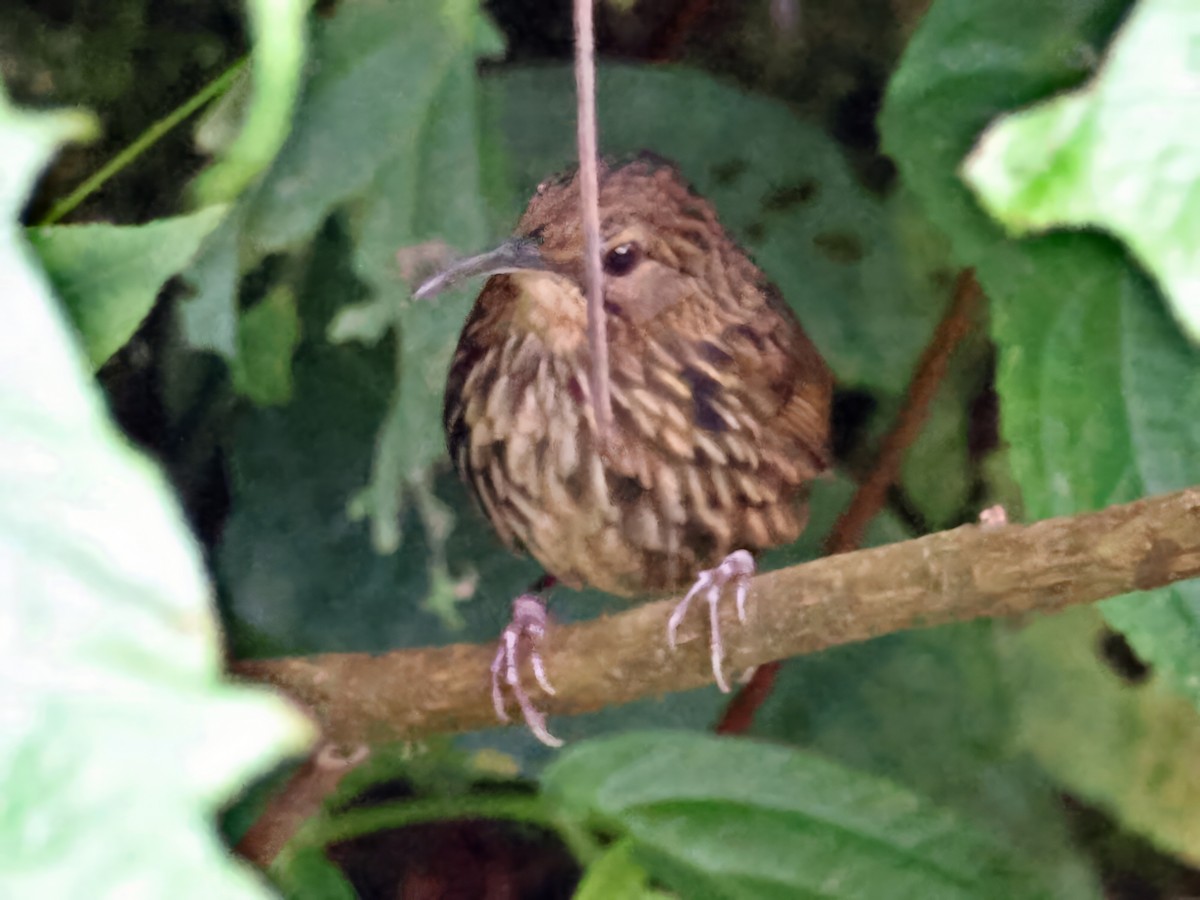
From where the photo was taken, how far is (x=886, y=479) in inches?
50.4

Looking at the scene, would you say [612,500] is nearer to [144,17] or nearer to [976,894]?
[976,894]

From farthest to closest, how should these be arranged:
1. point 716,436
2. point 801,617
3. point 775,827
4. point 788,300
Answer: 1. point 788,300
2. point 716,436
3. point 775,827
4. point 801,617

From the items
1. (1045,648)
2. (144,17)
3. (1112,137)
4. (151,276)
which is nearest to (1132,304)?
(1112,137)

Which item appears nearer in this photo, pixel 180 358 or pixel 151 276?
pixel 151 276

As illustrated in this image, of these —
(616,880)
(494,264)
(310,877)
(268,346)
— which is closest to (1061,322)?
(494,264)

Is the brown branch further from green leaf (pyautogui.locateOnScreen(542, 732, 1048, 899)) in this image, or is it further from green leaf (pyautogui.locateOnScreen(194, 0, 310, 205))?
green leaf (pyautogui.locateOnScreen(194, 0, 310, 205))

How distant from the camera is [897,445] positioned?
129cm

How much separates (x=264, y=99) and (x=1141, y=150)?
0.48 metres

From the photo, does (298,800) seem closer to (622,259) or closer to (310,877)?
(310,877)

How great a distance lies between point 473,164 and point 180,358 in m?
0.32

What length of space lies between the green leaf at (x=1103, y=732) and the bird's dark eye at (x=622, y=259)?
2.16 feet

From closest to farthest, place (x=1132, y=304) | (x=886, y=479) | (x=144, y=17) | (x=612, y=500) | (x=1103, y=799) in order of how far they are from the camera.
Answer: (x=1132, y=304) → (x=144, y=17) → (x=612, y=500) → (x=886, y=479) → (x=1103, y=799)

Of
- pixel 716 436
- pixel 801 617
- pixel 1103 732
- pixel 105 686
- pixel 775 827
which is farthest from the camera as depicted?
pixel 1103 732

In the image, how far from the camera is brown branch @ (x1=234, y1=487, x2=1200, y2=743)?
71cm
